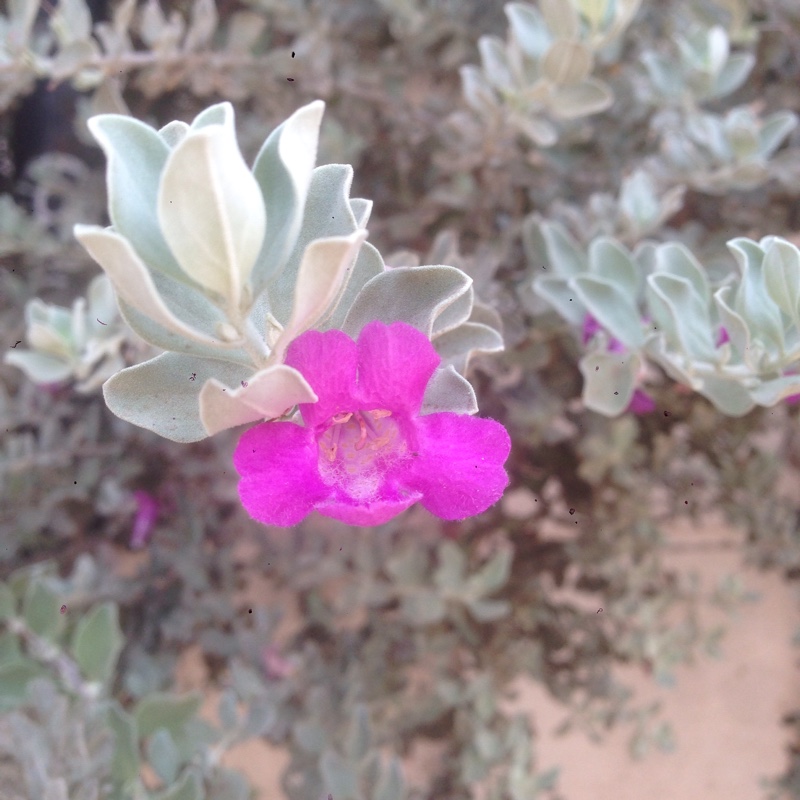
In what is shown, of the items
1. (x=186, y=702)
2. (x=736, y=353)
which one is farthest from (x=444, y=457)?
(x=186, y=702)

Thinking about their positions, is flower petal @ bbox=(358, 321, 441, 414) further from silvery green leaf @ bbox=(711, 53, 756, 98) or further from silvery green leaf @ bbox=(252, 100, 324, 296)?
silvery green leaf @ bbox=(711, 53, 756, 98)

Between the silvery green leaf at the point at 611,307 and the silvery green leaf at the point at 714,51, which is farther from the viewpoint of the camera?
the silvery green leaf at the point at 714,51

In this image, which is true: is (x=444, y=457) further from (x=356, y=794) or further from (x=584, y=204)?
(x=584, y=204)

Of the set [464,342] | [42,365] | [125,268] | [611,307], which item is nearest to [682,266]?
[611,307]

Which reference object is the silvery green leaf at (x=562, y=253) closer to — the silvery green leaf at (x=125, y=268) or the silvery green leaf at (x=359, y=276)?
the silvery green leaf at (x=359, y=276)

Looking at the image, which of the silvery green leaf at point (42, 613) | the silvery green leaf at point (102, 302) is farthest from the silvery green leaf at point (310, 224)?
the silvery green leaf at point (42, 613)

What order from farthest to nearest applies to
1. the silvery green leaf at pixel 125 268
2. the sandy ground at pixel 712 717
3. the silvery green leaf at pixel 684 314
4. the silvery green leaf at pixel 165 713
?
the sandy ground at pixel 712 717, the silvery green leaf at pixel 165 713, the silvery green leaf at pixel 684 314, the silvery green leaf at pixel 125 268

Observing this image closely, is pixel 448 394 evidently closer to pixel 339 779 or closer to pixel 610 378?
pixel 610 378
